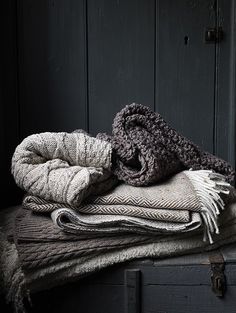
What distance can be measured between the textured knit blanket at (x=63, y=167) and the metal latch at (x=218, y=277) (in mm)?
280

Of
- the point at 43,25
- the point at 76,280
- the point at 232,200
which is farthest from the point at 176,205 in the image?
the point at 43,25

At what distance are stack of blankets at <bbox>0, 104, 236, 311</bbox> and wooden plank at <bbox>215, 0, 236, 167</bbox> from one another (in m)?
0.35

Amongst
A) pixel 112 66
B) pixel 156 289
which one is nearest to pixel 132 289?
pixel 156 289

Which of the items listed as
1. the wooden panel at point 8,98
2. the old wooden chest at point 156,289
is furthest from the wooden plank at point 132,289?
the wooden panel at point 8,98

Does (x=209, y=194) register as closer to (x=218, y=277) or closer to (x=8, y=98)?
(x=218, y=277)

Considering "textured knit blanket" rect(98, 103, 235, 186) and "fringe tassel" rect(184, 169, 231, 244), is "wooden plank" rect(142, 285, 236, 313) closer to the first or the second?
"fringe tassel" rect(184, 169, 231, 244)

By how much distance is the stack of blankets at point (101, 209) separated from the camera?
33.9 inches

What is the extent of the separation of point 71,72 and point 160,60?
27 centimetres

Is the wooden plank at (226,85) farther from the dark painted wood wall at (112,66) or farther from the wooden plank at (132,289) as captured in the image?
the wooden plank at (132,289)

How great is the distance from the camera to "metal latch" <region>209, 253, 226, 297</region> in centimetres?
88

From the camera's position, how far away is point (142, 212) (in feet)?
2.83

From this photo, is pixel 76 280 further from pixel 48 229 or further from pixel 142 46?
pixel 142 46

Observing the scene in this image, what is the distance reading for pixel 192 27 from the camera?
1.26m

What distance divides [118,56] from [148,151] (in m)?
0.46
